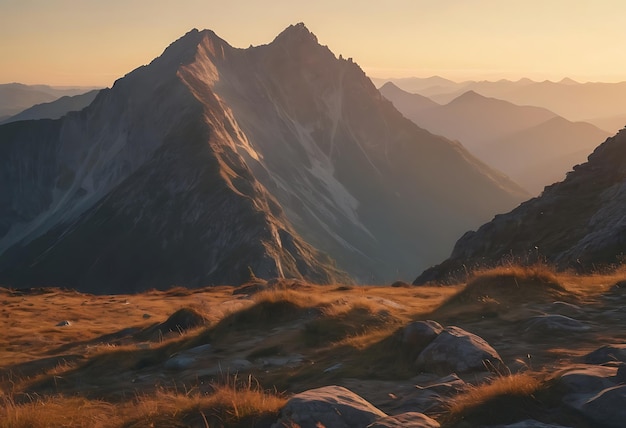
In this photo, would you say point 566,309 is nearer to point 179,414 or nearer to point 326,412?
point 326,412

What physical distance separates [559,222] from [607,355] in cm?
3596

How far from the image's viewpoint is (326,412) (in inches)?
274

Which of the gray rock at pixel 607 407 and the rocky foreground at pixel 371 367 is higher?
the gray rock at pixel 607 407

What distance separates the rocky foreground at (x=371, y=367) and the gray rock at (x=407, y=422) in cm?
2

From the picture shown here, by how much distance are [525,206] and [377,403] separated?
46.0 m

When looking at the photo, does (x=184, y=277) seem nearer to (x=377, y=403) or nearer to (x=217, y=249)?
(x=217, y=249)

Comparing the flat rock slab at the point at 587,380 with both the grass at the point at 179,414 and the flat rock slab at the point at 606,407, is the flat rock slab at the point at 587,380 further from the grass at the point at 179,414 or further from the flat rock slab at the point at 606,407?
the grass at the point at 179,414

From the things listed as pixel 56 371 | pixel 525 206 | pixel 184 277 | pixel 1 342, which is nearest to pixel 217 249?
pixel 184 277

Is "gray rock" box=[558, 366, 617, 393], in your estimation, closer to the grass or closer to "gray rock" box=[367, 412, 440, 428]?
"gray rock" box=[367, 412, 440, 428]

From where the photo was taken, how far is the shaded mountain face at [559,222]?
114ft

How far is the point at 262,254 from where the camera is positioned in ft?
541

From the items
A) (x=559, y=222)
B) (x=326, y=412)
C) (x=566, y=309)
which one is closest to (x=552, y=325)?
(x=566, y=309)

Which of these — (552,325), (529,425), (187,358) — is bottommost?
(187,358)

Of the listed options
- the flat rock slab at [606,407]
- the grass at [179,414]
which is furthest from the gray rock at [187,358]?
the flat rock slab at [606,407]
